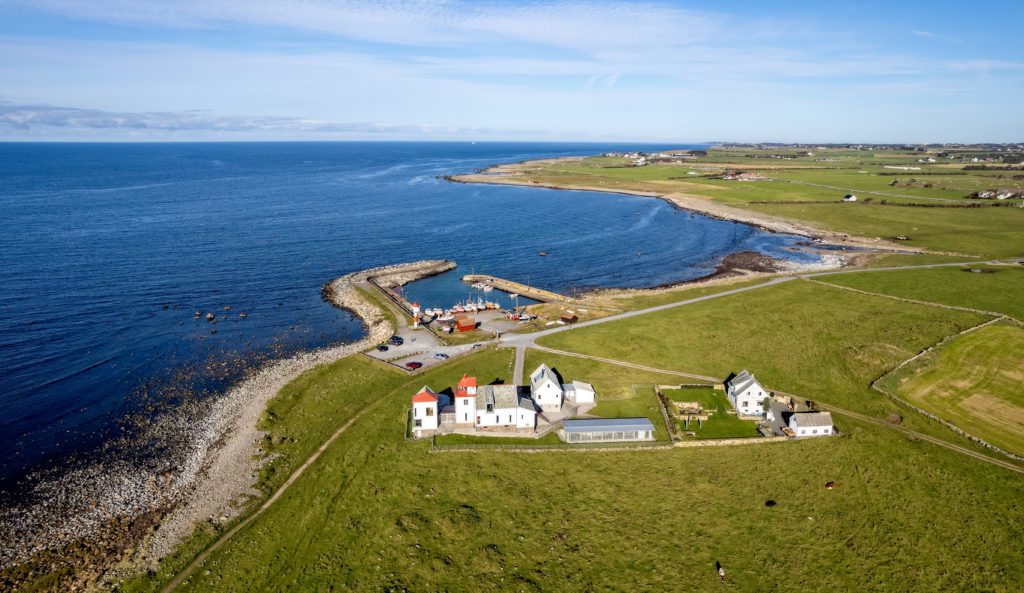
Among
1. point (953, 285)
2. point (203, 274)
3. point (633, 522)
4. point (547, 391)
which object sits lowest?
point (633, 522)

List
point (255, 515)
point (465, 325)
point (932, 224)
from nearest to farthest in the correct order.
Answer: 1. point (255, 515)
2. point (465, 325)
3. point (932, 224)

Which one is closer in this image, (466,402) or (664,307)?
(466,402)

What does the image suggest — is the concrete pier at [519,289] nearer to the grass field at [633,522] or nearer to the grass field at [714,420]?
the grass field at [714,420]

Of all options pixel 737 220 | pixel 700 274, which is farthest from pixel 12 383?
pixel 737 220

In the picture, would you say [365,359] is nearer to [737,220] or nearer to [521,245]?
[521,245]

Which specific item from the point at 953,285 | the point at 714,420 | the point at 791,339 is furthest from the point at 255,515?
the point at 953,285

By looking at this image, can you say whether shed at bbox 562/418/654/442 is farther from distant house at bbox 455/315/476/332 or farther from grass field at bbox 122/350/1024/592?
distant house at bbox 455/315/476/332

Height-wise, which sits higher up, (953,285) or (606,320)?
(953,285)

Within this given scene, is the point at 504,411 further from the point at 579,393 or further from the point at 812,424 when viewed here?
the point at 812,424
